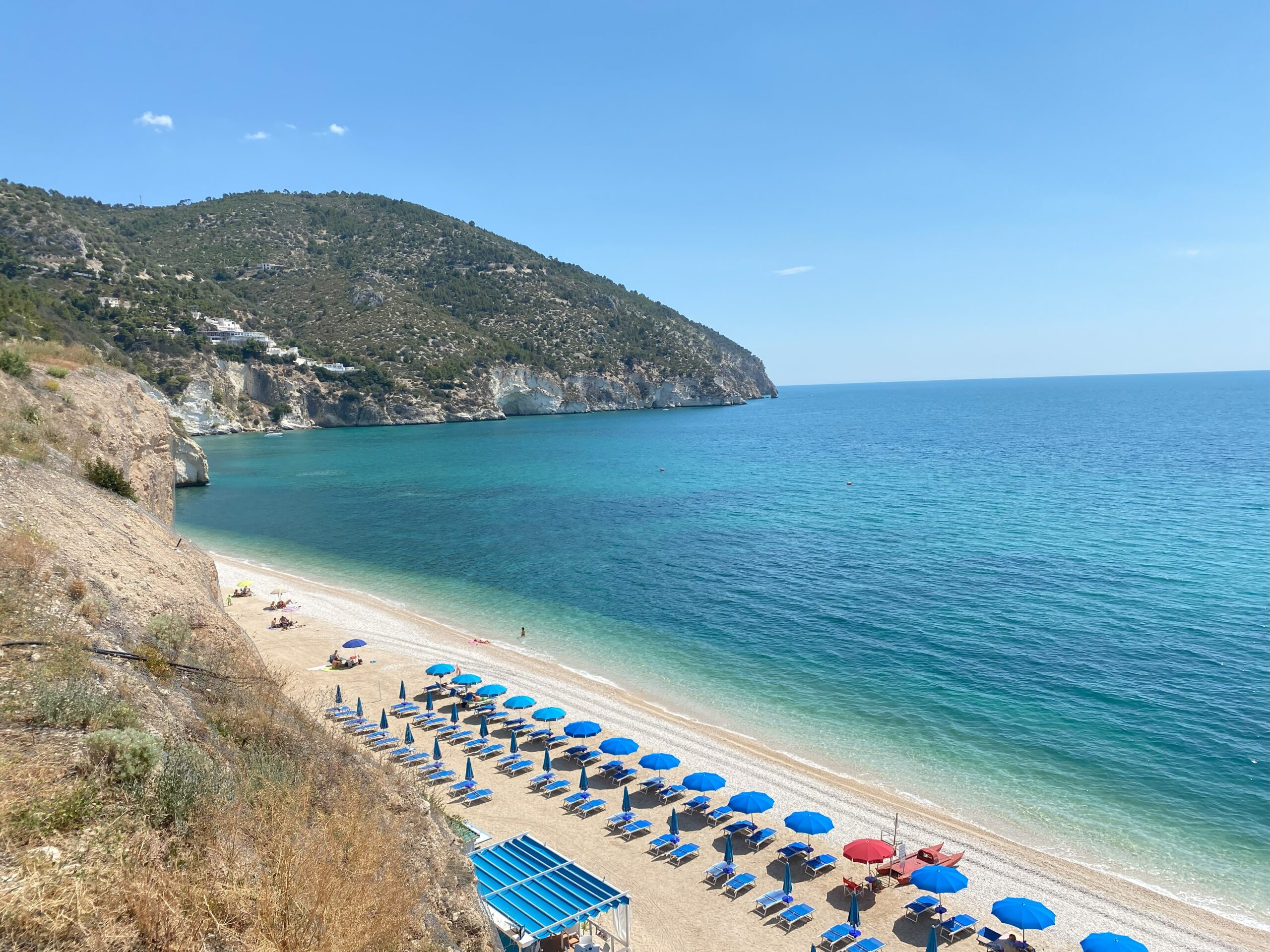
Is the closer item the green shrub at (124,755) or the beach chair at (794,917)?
the green shrub at (124,755)

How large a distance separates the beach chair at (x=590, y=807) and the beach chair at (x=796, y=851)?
4.50m

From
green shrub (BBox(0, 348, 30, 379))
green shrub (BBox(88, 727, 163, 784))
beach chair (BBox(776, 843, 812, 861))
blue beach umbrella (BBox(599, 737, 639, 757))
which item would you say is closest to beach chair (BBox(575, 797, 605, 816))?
blue beach umbrella (BBox(599, 737, 639, 757))

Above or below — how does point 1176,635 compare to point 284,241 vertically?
below

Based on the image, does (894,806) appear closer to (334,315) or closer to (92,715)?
(92,715)

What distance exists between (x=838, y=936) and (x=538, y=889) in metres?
5.61

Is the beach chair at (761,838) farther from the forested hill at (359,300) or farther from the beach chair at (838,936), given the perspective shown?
the forested hill at (359,300)

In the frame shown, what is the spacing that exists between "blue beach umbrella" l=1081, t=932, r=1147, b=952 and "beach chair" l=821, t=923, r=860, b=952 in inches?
151

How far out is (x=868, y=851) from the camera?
556 inches

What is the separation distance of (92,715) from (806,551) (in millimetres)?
36527

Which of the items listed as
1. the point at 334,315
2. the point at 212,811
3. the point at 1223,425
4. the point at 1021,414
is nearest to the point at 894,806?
the point at 212,811

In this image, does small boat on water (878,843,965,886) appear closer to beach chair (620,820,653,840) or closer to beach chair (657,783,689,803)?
beach chair (657,783,689,803)

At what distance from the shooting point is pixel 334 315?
419 feet

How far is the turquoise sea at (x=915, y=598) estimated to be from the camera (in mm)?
17844

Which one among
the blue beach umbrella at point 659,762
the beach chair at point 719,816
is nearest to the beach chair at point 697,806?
the beach chair at point 719,816
